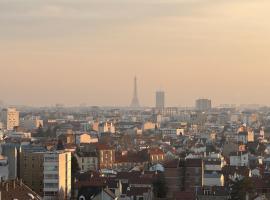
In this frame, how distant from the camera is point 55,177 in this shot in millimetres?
32531

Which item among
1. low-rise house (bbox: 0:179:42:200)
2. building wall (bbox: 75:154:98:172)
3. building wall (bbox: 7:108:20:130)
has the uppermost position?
building wall (bbox: 7:108:20:130)

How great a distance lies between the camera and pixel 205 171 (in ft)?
136

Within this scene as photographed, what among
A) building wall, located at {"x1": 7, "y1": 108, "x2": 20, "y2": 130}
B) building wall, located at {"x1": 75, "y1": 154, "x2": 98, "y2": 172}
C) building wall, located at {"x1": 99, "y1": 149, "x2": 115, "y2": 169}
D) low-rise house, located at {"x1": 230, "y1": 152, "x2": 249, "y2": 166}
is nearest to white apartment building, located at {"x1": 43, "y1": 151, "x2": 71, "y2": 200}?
building wall, located at {"x1": 75, "y1": 154, "x2": 98, "y2": 172}

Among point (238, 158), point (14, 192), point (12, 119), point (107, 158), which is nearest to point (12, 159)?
point (14, 192)

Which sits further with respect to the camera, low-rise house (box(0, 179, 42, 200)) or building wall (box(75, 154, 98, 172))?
building wall (box(75, 154, 98, 172))

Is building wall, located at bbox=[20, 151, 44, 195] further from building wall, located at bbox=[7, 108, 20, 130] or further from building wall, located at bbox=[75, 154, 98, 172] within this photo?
building wall, located at bbox=[7, 108, 20, 130]

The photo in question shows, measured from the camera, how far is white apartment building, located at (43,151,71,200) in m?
32.2

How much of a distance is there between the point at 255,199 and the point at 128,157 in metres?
25.2

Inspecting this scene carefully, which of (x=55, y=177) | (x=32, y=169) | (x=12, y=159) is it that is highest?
(x=12, y=159)

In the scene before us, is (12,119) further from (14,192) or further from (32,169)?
(14,192)

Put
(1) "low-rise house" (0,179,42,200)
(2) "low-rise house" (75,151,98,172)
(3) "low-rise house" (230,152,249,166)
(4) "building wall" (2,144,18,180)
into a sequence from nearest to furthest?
(1) "low-rise house" (0,179,42,200)
(4) "building wall" (2,144,18,180)
(2) "low-rise house" (75,151,98,172)
(3) "low-rise house" (230,152,249,166)

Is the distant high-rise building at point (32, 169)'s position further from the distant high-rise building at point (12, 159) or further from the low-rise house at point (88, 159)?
the low-rise house at point (88, 159)

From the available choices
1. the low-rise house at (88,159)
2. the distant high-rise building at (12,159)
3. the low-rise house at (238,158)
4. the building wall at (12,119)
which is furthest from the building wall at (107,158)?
the building wall at (12,119)

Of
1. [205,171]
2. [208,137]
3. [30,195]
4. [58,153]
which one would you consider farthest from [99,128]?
[30,195]
